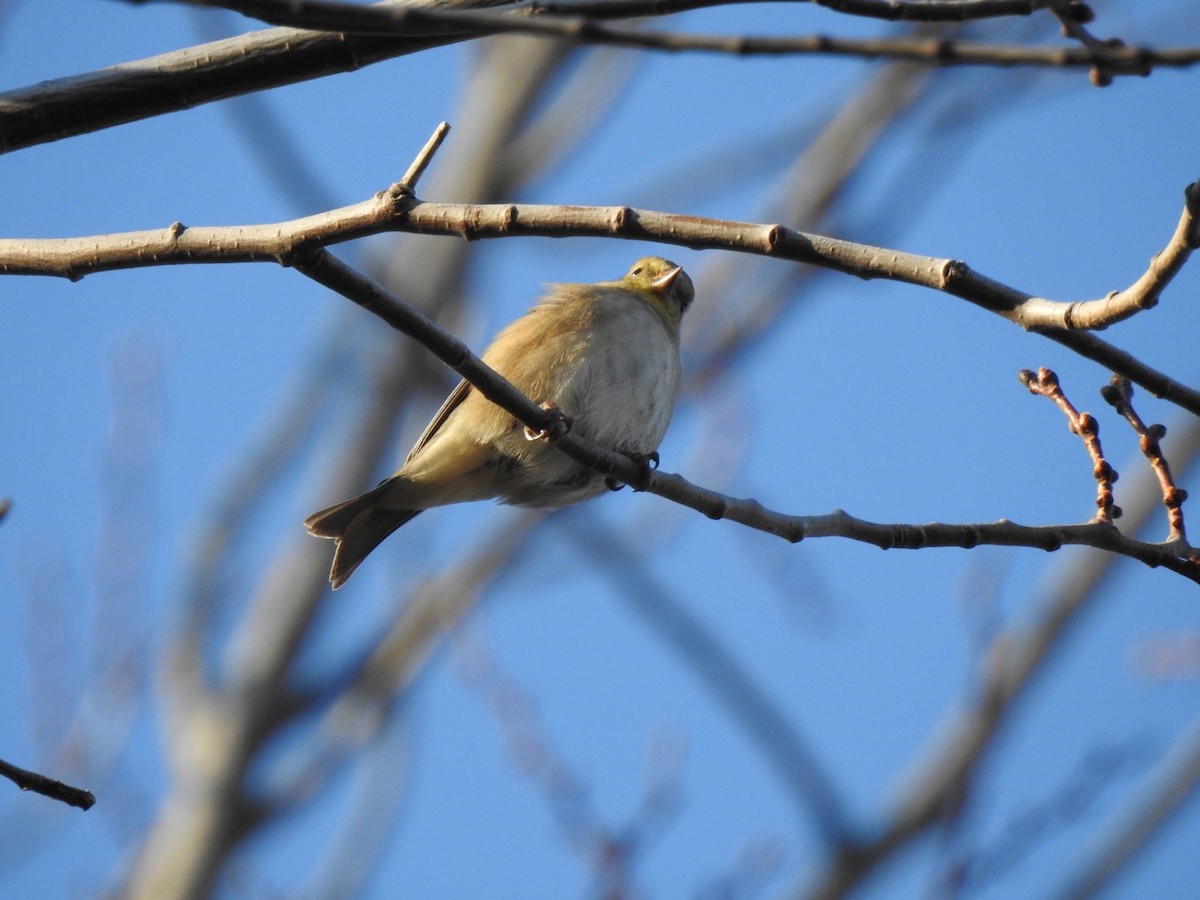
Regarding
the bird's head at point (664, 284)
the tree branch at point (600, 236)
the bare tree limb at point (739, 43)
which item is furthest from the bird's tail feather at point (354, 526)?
the bare tree limb at point (739, 43)

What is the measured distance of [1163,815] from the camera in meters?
5.75

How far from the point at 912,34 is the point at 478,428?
193 inches

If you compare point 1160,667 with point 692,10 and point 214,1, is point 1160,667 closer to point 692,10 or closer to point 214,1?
Result: point 692,10

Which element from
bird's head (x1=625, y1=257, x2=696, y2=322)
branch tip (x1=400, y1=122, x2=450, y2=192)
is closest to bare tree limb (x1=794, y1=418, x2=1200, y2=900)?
bird's head (x1=625, y1=257, x2=696, y2=322)

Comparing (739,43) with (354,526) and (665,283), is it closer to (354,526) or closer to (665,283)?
(354,526)

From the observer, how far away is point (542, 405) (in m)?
4.20

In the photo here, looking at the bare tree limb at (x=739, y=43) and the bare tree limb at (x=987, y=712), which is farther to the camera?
the bare tree limb at (x=987, y=712)

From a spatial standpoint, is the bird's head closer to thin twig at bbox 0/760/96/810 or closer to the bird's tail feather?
the bird's tail feather

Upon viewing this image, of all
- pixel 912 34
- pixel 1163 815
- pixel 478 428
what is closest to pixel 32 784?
pixel 478 428

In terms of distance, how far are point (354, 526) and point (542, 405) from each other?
0.97 meters

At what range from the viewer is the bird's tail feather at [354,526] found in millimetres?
4520

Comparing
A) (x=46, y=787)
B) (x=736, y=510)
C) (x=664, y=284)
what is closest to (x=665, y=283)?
(x=664, y=284)

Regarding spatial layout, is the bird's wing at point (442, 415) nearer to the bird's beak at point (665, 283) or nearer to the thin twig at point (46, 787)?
the bird's beak at point (665, 283)

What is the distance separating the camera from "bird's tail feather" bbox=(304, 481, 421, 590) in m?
4.52
